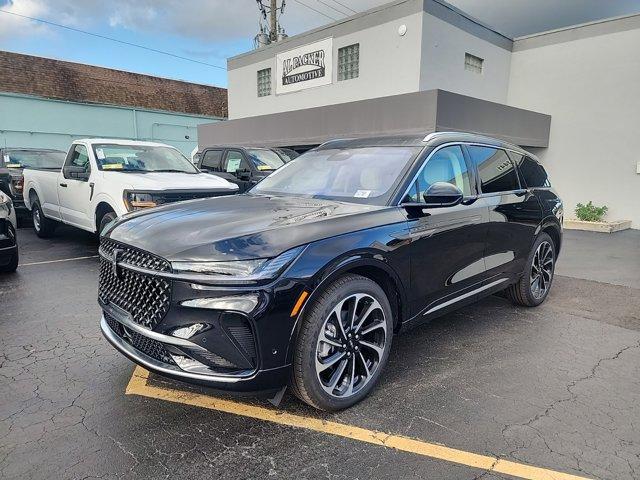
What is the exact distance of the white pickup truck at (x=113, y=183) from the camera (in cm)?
634

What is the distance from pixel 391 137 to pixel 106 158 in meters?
5.19

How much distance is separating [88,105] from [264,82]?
12.4 m

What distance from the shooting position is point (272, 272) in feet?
8.34

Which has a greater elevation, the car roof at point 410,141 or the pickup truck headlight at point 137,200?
the car roof at point 410,141

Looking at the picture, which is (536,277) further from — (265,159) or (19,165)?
(19,165)

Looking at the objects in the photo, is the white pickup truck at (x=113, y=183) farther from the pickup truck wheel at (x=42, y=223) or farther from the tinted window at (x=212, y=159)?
the tinted window at (x=212, y=159)

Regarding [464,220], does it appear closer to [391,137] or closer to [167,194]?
[391,137]

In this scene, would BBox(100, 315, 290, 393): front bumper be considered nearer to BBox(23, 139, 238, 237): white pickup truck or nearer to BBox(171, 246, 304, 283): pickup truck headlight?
BBox(171, 246, 304, 283): pickup truck headlight

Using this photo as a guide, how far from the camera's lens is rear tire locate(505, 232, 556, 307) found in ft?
16.5

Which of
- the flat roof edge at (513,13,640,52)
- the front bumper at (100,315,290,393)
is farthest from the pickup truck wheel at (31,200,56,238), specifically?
the flat roof edge at (513,13,640,52)

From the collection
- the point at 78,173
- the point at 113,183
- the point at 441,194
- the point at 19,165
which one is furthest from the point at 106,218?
the point at 19,165

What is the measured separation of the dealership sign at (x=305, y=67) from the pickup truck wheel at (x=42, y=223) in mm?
10521

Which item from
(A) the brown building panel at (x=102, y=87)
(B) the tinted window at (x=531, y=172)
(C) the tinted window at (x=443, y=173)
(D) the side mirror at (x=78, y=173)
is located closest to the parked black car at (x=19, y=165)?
(D) the side mirror at (x=78, y=173)

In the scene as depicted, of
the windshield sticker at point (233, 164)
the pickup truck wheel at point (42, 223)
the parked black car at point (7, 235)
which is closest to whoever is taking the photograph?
the parked black car at point (7, 235)
